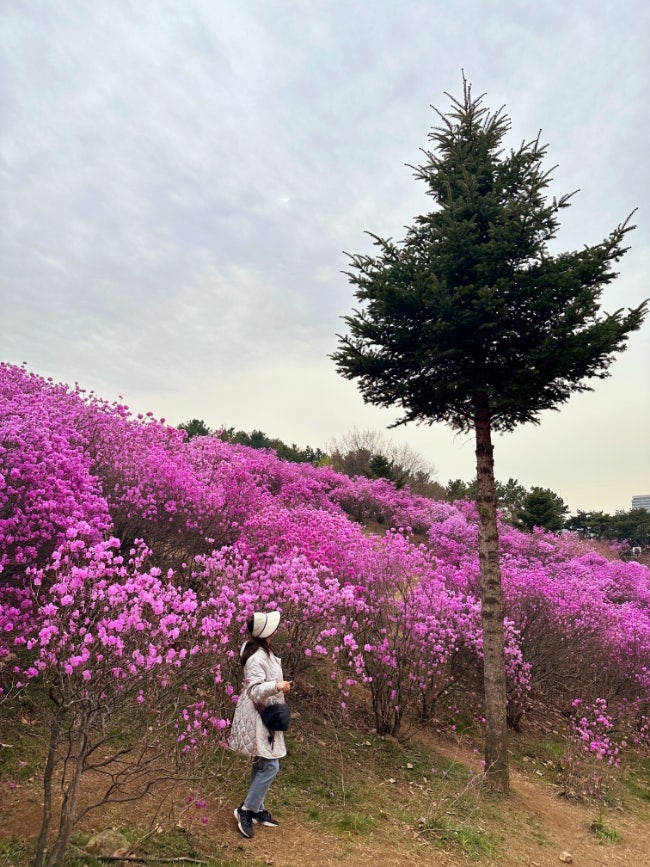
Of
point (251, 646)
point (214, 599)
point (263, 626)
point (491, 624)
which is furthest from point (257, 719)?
point (491, 624)

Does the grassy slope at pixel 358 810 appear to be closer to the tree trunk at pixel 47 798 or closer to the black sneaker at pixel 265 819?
the black sneaker at pixel 265 819

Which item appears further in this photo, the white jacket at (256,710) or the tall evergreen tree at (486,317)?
the tall evergreen tree at (486,317)

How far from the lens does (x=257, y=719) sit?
4234 millimetres

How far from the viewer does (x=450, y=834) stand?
199 inches

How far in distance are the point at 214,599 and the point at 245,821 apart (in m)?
2.20

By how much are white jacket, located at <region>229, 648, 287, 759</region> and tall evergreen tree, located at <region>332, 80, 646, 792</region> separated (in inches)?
155

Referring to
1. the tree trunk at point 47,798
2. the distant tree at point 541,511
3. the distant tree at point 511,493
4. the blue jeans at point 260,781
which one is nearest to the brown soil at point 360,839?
the blue jeans at point 260,781

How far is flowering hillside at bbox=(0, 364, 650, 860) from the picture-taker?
4.25m

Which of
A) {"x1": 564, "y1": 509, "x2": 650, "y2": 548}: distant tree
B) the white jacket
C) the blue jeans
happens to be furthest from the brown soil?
{"x1": 564, "y1": 509, "x2": 650, "y2": 548}: distant tree

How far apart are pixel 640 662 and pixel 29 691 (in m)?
10.5

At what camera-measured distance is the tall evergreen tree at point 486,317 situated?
23.1 feet

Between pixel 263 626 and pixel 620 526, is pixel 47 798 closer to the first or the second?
pixel 263 626

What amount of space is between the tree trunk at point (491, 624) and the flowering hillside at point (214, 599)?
73cm

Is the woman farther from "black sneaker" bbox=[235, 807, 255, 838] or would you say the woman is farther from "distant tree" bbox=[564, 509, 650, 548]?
"distant tree" bbox=[564, 509, 650, 548]
